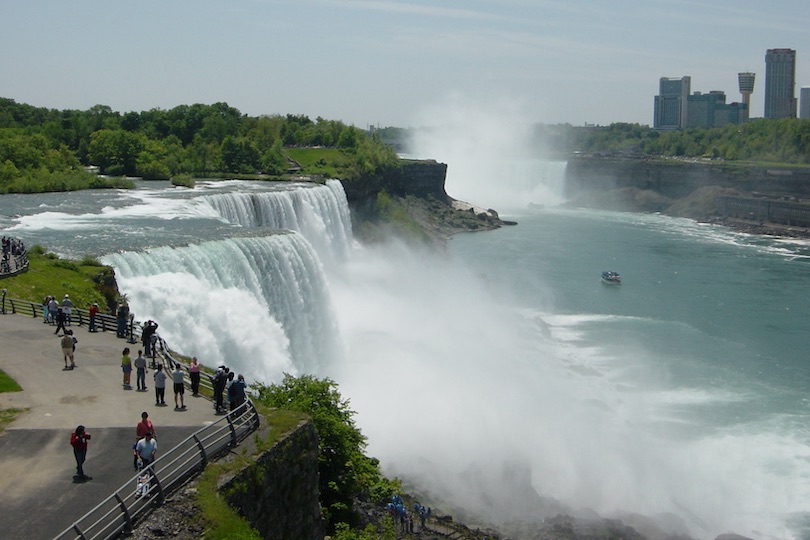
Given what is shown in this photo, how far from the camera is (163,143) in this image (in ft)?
221

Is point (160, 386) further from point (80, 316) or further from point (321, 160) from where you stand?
point (321, 160)

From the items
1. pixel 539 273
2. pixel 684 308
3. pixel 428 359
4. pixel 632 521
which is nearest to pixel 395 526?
pixel 632 521

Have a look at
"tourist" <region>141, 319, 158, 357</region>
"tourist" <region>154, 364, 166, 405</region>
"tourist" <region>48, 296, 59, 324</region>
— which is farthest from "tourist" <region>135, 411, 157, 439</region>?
"tourist" <region>48, 296, 59, 324</region>

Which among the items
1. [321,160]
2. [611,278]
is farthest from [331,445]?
[321,160]

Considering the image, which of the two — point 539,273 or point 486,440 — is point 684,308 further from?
point 486,440

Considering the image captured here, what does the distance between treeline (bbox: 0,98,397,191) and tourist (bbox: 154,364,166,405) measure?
127 ft

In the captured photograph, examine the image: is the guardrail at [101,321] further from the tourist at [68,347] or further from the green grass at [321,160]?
the green grass at [321,160]

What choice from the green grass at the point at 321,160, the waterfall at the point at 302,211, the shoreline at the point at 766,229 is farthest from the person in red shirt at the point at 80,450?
the shoreline at the point at 766,229

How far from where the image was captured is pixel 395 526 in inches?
741

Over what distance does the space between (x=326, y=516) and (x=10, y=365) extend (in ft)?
19.6

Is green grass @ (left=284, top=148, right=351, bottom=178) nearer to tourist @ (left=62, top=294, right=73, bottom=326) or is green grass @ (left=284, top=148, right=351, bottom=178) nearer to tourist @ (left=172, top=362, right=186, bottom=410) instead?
tourist @ (left=62, top=294, right=73, bottom=326)

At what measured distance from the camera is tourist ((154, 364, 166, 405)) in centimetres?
1316

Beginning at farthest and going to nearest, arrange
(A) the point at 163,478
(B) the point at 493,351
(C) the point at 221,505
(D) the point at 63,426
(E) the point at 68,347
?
(B) the point at 493,351 < (E) the point at 68,347 < (D) the point at 63,426 < (A) the point at 163,478 < (C) the point at 221,505

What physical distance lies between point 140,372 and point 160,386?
932 mm
